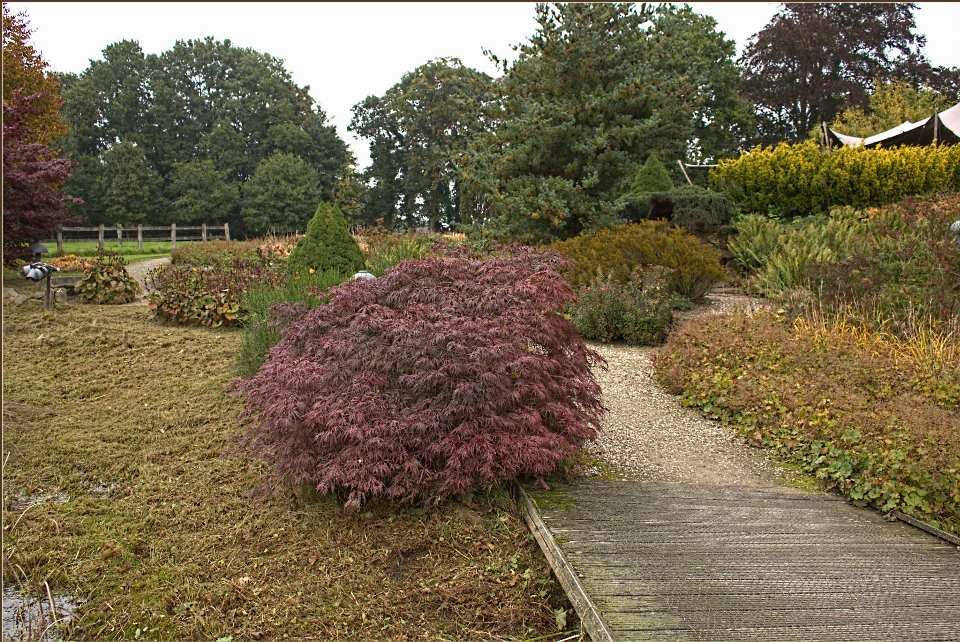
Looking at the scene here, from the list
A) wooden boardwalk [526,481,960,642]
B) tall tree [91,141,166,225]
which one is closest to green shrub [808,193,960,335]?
wooden boardwalk [526,481,960,642]

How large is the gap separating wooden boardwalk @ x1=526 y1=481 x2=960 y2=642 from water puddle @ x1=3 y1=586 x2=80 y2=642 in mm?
2130

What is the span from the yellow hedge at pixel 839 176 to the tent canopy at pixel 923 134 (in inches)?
158

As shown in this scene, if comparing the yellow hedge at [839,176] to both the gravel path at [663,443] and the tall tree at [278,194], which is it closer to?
the gravel path at [663,443]

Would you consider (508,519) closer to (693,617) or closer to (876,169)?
(693,617)

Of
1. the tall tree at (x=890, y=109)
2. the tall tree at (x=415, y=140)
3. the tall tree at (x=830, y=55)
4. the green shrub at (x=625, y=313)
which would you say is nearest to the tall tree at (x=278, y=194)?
the tall tree at (x=415, y=140)

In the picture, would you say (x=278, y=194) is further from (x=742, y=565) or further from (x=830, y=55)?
(x=742, y=565)

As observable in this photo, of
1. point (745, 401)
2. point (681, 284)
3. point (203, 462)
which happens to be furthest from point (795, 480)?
point (681, 284)

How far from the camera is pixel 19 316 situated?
8.97m

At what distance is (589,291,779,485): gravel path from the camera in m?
4.29

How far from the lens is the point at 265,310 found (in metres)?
6.80

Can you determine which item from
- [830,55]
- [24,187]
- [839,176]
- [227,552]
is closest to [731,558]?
[227,552]

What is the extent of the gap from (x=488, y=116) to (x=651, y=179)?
3506 mm

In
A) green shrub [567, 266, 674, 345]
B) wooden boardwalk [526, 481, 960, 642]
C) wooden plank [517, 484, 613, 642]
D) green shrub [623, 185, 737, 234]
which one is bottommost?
wooden plank [517, 484, 613, 642]

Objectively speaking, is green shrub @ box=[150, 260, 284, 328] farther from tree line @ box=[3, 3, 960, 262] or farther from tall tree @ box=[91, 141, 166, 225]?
tall tree @ box=[91, 141, 166, 225]
